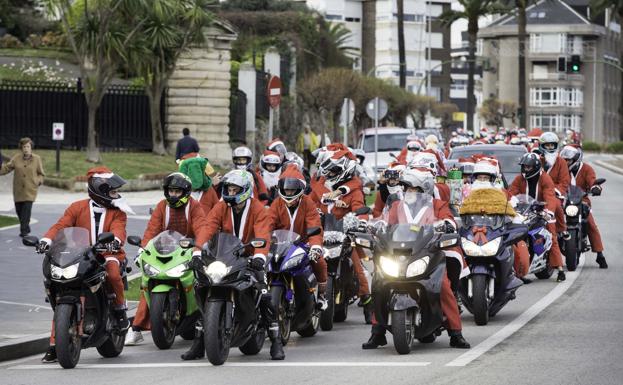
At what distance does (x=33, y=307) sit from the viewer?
16.2 m

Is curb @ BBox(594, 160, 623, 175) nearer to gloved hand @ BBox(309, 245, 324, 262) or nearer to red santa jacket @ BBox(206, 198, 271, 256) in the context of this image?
gloved hand @ BBox(309, 245, 324, 262)

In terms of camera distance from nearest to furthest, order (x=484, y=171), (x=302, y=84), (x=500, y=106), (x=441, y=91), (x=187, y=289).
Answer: (x=187, y=289) < (x=484, y=171) < (x=302, y=84) < (x=500, y=106) < (x=441, y=91)

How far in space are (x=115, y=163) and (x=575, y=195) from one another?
2396cm

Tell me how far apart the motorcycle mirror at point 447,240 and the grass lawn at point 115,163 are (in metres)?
28.3

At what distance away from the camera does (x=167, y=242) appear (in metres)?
13.3

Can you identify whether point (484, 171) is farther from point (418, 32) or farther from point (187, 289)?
point (418, 32)

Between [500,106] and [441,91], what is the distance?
1261 cm

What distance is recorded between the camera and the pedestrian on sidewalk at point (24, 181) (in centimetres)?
2562

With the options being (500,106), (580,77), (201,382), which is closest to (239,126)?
(201,382)

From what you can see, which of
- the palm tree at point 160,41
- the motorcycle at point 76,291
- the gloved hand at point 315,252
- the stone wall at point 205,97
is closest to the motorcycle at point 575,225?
the gloved hand at point 315,252

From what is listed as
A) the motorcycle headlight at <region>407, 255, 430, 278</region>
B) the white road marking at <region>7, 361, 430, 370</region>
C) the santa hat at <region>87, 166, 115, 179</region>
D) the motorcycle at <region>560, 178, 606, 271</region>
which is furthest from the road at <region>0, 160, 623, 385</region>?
the motorcycle at <region>560, 178, 606, 271</region>

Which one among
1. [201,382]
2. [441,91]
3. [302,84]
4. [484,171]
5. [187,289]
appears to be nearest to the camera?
[201,382]

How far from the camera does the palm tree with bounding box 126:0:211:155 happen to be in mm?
46281

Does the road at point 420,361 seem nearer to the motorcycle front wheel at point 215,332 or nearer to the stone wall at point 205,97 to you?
the motorcycle front wheel at point 215,332
